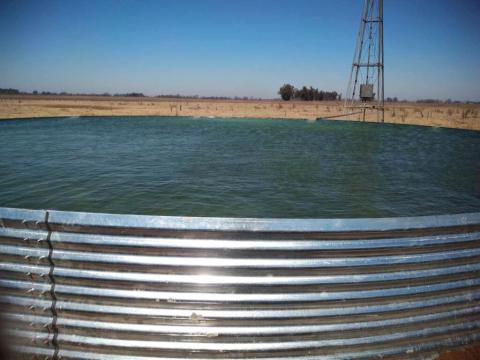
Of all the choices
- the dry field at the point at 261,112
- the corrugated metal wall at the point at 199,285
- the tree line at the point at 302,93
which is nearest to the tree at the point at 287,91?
the tree line at the point at 302,93

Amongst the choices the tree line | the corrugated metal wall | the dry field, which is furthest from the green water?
the tree line

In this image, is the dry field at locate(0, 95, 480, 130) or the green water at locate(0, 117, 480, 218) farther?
the dry field at locate(0, 95, 480, 130)

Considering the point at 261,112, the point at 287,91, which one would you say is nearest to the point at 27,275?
the point at 261,112

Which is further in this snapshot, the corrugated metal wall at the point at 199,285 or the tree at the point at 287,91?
the tree at the point at 287,91

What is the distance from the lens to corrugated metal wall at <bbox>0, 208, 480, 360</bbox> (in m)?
2.29

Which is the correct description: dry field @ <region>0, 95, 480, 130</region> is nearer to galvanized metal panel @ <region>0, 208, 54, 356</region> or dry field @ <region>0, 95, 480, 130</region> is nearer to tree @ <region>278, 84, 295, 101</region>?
galvanized metal panel @ <region>0, 208, 54, 356</region>

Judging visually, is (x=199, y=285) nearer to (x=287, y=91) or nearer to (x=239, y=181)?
(x=239, y=181)

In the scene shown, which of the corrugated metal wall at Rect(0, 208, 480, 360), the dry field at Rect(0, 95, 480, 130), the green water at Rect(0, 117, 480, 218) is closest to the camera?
the corrugated metal wall at Rect(0, 208, 480, 360)

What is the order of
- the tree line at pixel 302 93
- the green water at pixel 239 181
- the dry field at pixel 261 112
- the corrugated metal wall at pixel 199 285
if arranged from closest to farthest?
the corrugated metal wall at pixel 199 285
the green water at pixel 239 181
the dry field at pixel 261 112
the tree line at pixel 302 93

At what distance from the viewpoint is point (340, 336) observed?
2410 millimetres

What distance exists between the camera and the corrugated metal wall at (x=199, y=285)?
90.4 inches

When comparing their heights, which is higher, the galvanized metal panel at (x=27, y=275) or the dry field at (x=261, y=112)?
the dry field at (x=261, y=112)

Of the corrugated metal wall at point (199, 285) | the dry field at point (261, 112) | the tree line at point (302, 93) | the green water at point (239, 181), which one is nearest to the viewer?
the corrugated metal wall at point (199, 285)

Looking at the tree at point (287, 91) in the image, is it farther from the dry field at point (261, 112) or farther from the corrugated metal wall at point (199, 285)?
the corrugated metal wall at point (199, 285)
